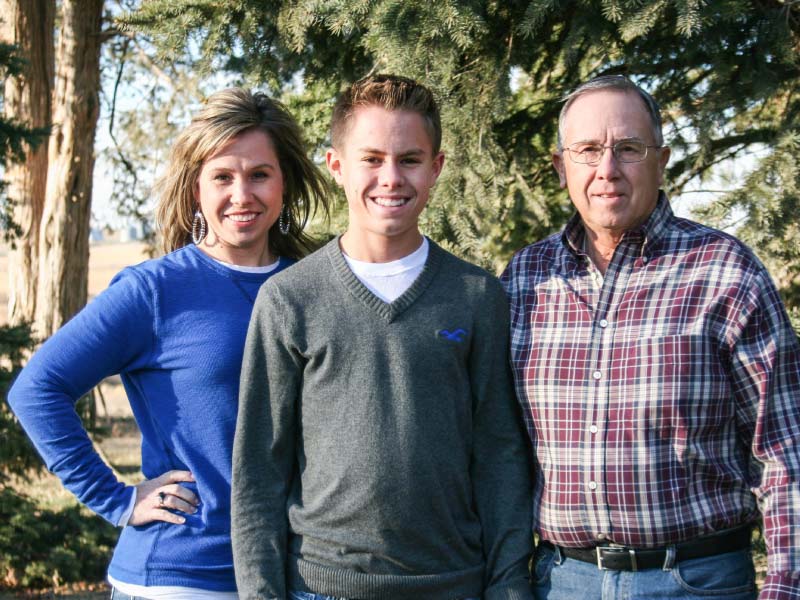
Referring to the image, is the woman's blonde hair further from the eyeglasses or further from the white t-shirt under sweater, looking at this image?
the eyeglasses

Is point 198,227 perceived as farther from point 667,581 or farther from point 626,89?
point 667,581

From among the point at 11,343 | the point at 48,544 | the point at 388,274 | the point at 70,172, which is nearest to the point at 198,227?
the point at 388,274

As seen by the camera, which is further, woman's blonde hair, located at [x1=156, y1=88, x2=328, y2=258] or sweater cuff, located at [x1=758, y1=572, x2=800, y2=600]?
woman's blonde hair, located at [x1=156, y1=88, x2=328, y2=258]

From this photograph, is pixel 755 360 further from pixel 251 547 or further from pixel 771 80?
pixel 771 80

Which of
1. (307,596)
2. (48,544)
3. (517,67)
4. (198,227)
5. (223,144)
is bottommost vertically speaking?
(48,544)

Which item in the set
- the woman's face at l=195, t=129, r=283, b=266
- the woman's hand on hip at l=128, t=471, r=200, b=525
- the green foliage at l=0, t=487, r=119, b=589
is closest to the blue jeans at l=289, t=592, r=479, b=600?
the woman's hand on hip at l=128, t=471, r=200, b=525

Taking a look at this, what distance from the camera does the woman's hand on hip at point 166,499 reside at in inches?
91.6

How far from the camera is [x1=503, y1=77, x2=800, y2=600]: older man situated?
2.08 metres

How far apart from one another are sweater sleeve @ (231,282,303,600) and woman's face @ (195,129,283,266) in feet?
1.30

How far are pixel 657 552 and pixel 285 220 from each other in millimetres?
1440

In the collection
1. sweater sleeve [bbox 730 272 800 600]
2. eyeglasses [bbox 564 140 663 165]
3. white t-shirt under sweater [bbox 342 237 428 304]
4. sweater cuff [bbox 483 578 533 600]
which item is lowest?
sweater cuff [bbox 483 578 533 600]

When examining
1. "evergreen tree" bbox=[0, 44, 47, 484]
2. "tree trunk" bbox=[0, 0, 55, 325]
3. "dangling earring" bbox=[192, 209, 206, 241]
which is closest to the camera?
"dangling earring" bbox=[192, 209, 206, 241]

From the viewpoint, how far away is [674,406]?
209 centimetres

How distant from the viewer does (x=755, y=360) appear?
6.79ft
